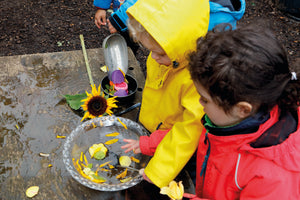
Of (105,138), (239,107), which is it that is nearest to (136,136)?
(105,138)

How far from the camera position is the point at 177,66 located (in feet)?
3.64

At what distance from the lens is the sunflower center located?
1.26m

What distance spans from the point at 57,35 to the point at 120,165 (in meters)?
2.66

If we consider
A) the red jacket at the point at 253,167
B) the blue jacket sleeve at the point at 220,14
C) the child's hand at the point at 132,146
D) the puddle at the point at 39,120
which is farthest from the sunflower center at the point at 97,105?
the blue jacket sleeve at the point at 220,14

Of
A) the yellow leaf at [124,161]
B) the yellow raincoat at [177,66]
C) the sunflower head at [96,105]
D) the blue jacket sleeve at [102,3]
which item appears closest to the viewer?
the yellow raincoat at [177,66]

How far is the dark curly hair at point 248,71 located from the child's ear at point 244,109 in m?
0.02

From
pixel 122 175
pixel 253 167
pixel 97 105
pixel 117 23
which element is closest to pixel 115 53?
pixel 117 23

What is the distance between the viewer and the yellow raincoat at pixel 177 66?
38.0 inches

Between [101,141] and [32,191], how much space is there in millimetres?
360

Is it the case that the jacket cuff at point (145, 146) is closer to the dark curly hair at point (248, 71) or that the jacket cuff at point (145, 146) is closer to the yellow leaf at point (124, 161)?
the yellow leaf at point (124, 161)

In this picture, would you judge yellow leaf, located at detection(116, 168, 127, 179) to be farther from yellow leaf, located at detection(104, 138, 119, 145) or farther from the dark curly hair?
the dark curly hair

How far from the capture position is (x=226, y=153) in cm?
91

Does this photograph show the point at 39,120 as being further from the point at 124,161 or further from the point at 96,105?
the point at 124,161

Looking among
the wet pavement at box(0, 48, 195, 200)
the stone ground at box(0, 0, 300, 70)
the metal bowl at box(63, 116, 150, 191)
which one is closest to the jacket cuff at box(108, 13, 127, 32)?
the wet pavement at box(0, 48, 195, 200)
